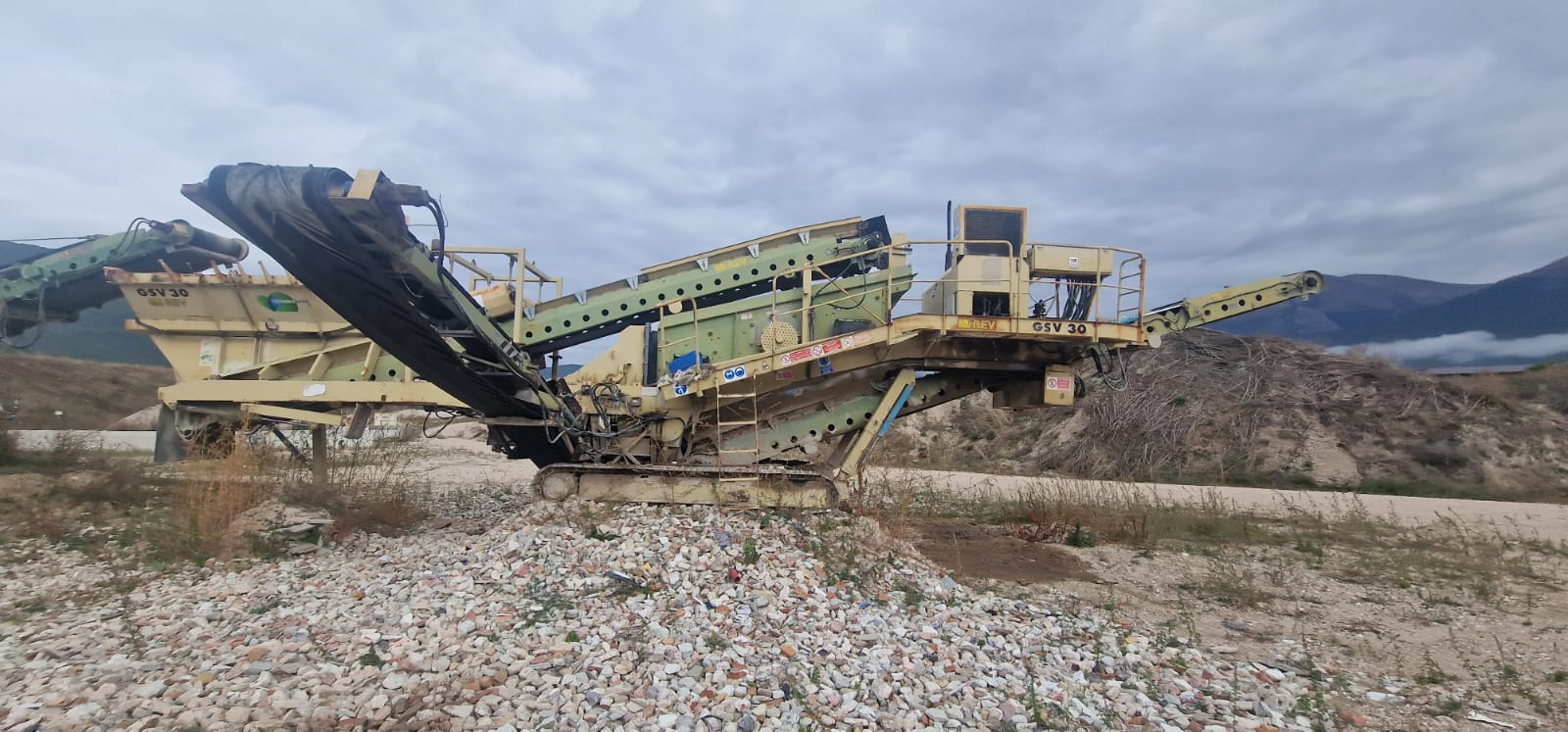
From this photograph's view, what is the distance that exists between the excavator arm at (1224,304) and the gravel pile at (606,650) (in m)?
4.10

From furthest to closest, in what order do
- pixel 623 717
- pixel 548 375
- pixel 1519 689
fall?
pixel 548 375 < pixel 1519 689 < pixel 623 717

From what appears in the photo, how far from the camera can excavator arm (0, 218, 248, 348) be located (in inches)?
419

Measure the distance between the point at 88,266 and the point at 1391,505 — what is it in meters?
21.2

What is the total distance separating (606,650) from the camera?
4.96 metres

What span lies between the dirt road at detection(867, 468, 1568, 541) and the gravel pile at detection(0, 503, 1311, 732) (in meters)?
6.42

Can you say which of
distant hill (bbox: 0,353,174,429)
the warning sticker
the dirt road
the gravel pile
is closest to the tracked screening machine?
the warning sticker

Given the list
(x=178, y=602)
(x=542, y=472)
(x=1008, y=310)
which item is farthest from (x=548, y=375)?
(x=1008, y=310)

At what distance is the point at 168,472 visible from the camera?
11.1 metres

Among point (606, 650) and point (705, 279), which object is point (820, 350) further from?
point (606, 650)

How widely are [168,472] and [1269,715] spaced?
1337 cm

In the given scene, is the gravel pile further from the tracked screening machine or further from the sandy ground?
the sandy ground

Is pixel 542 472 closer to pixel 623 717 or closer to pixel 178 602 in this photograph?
pixel 178 602

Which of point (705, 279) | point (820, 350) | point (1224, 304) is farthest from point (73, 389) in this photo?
point (1224, 304)

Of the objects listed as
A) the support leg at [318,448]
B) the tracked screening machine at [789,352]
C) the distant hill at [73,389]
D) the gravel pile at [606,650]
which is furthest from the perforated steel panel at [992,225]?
the distant hill at [73,389]
